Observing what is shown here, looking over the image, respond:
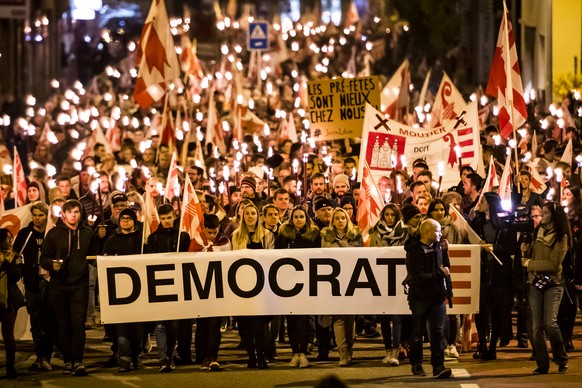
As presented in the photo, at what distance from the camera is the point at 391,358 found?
16.5 m

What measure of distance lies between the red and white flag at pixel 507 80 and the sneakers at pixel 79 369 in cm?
691

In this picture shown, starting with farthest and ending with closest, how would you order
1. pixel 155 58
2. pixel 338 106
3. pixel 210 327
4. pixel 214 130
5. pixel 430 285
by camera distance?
1. pixel 214 130
2. pixel 338 106
3. pixel 155 58
4. pixel 210 327
5. pixel 430 285

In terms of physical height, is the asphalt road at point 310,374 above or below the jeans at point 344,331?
below

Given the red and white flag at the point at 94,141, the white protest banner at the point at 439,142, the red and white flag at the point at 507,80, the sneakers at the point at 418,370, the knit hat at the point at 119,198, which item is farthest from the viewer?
the red and white flag at the point at 94,141

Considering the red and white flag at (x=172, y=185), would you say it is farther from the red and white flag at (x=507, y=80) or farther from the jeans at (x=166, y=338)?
the red and white flag at (x=507, y=80)

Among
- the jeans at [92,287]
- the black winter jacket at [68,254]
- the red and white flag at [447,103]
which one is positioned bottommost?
the jeans at [92,287]

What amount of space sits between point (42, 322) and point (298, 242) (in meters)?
2.79

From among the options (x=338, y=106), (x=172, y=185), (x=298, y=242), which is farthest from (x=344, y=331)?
(x=338, y=106)

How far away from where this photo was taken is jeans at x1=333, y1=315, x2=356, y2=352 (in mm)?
16453

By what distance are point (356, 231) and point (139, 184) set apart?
275 inches

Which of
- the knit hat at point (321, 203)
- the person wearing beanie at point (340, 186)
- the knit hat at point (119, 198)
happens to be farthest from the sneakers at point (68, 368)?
the person wearing beanie at point (340, 186)

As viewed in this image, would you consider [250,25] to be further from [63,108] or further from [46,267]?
[46,267]

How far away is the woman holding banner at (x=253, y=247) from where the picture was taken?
16.3 metres

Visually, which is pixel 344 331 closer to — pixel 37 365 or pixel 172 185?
pixel 37 365
